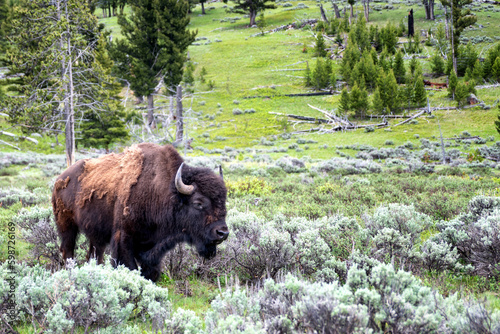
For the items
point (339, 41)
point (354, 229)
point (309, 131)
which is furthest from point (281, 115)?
point (354, 229)

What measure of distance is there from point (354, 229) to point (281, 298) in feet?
12.1

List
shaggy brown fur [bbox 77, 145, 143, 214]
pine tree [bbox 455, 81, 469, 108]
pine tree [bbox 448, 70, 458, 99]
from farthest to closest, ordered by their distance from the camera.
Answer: pine tree [bbox 448, 70, 458, 99] → pine tree [bbox 455, 81, 469, 108] → shaggy brown fur [bbox 77, 145, 143, 214]

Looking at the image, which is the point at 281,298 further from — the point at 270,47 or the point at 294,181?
the point at 270,47

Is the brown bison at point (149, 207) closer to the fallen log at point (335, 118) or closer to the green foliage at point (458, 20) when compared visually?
the fallen log at point (335, 118)

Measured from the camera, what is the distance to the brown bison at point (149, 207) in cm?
539

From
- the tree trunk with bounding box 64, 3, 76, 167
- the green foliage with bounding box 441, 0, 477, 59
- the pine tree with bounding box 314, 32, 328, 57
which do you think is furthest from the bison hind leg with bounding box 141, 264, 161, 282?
the pine tree with bounding box 314, 32, 328, 57

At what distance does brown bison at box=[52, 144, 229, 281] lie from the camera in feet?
17.7

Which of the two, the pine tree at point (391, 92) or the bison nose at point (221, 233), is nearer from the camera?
the bison nose at point (221, 233)

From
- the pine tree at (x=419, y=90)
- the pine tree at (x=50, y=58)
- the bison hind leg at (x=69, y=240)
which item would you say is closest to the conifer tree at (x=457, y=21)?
the pine tree at (x=419, y=90)

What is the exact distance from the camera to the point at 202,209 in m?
5.39

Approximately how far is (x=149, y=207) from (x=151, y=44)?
104 ft

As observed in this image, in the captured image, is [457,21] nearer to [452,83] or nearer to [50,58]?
[452,83]

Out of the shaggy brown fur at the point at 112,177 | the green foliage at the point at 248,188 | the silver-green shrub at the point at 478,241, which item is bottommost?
the green foliage at the point at 248,188

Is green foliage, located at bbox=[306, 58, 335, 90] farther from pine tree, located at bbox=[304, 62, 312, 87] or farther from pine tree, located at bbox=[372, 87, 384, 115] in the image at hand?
pine tree, located at bbox=[372, 87, 384, 115]
